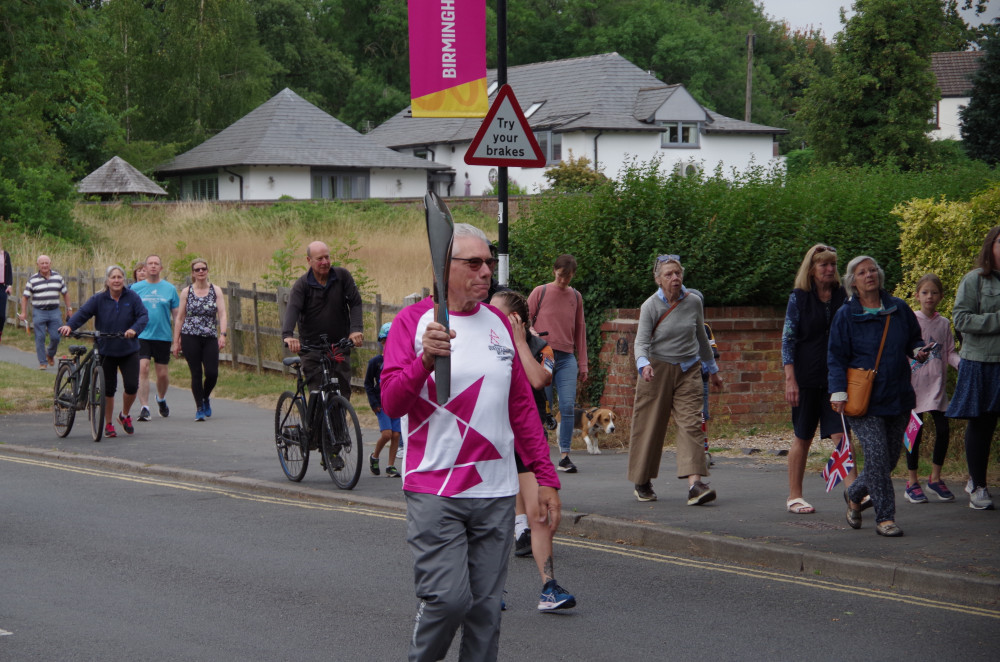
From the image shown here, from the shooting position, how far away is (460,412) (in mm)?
4520

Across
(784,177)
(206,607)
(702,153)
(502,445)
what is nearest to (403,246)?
(784,177)

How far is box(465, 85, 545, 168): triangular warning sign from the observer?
9703 mm

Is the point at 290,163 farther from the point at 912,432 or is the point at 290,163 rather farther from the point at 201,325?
the point at 912,432

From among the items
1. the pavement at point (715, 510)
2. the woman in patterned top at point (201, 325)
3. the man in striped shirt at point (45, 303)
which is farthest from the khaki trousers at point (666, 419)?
the man in striped shirt at point (45, 303)

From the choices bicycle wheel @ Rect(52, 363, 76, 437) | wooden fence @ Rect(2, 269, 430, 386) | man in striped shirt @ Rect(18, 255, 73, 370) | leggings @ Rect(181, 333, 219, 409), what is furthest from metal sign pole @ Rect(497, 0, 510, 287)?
man in striped shirt @ Rect(18, 255, 73, 370)

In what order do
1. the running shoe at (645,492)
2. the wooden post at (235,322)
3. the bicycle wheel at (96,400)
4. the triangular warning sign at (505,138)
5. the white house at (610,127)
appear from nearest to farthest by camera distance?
the running shoe at (645,492), the triangular warning sign at (505,138), the bicycle wheel at (96,400), the wooden post at (235,322), the white house at (610,127)

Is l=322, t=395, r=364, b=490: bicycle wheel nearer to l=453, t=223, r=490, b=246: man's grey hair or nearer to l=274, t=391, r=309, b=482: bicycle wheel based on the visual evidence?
l=274, t=391, r=309, b=482: bicycle wheel

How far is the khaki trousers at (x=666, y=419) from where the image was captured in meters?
9.23

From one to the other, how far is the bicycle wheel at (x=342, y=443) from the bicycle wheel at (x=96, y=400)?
4.07 m

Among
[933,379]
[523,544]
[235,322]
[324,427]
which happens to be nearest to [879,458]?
[933,379]

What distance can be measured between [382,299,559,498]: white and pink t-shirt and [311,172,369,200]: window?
6102 centimetres

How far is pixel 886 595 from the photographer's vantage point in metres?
6.79

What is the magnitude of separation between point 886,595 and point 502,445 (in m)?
3.24

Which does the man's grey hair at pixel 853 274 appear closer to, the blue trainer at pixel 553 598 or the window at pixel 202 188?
the blue trainer at pixel 553 598
